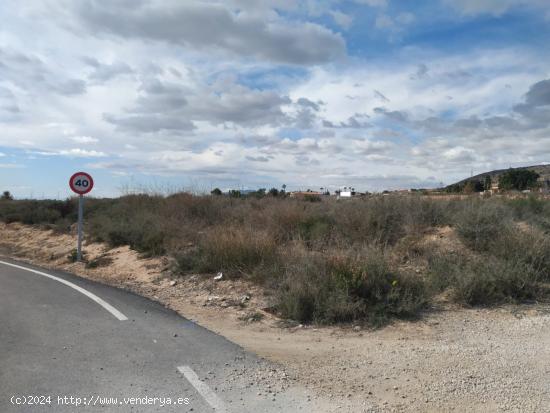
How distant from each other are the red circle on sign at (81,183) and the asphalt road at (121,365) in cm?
702

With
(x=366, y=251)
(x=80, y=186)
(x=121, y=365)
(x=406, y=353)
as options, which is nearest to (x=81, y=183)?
(x=80, y=186)

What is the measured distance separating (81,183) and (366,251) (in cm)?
1049

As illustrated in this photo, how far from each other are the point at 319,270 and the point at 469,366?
3518 millimetres

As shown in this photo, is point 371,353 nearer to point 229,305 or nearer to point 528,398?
point 528,398

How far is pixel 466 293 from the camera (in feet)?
27.3

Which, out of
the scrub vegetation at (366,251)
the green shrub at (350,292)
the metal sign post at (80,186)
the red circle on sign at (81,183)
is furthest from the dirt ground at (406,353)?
the red circle on sign at (81,183)

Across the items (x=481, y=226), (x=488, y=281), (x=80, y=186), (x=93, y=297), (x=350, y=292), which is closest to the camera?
(x=350, y=292)

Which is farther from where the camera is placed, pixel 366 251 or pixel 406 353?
pixel 366 251

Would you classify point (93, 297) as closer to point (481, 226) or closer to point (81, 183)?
point (81, 183)

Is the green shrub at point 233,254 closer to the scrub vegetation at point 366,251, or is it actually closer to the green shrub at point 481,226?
the scrub vegetation at point 366,251

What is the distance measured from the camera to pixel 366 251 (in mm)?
8828

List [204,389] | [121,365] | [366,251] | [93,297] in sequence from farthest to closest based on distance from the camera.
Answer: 1. [93,297]
2. [366,251]
3. [121,365]
4. [204,389]

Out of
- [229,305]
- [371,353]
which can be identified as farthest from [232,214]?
[371,353]

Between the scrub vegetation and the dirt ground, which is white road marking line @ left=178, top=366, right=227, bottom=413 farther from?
the scrub vegetation
